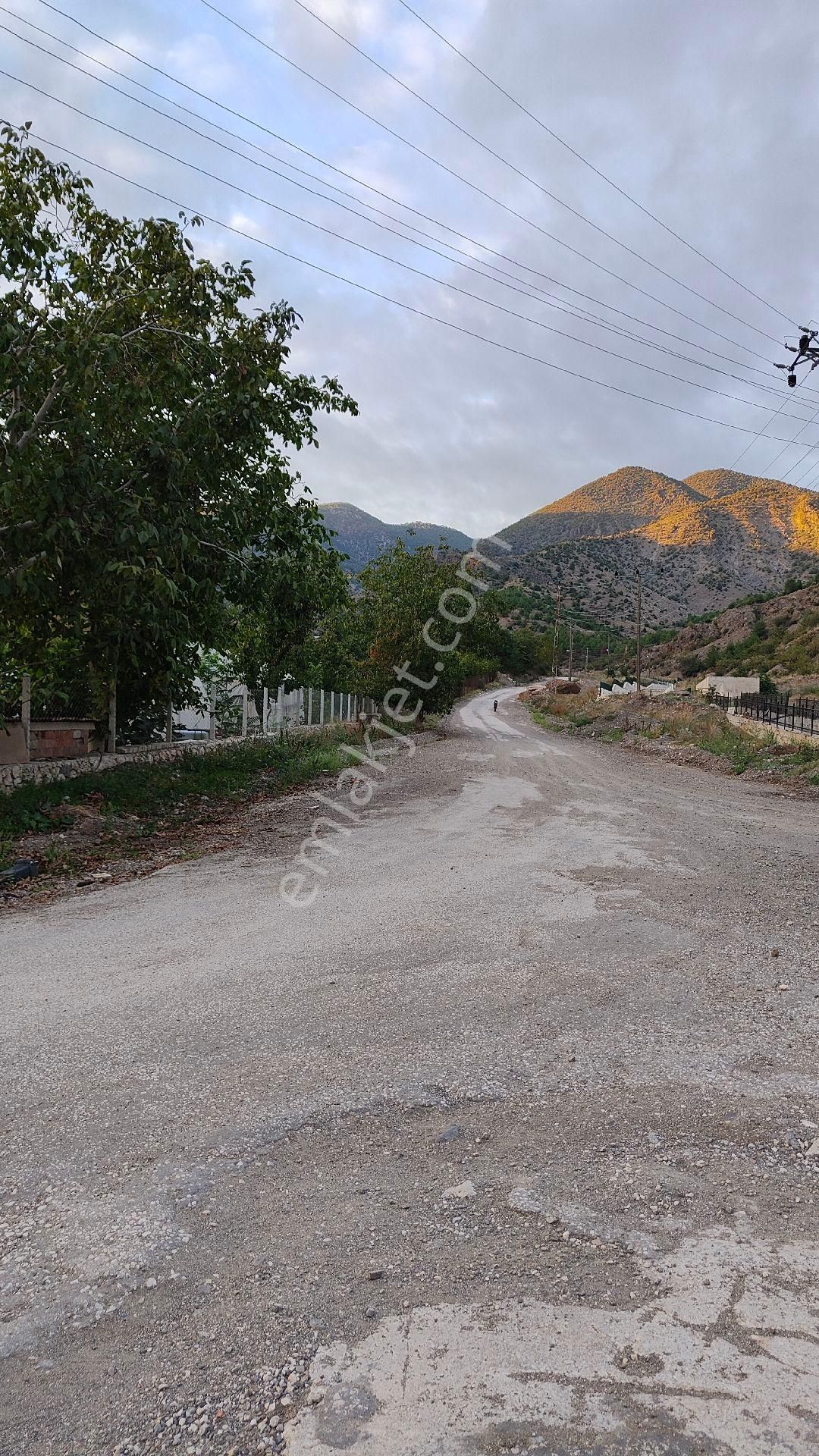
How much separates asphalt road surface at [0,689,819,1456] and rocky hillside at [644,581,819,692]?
4017 cm

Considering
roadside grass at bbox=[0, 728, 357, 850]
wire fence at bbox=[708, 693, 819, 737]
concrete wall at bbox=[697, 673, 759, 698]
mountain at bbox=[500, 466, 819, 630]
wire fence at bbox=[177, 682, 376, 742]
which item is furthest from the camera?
mountain at bbox=[500, 466, 819, 630]

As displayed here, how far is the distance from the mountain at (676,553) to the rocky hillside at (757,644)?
1961cm

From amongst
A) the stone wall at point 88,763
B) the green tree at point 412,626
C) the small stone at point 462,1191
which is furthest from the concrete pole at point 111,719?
the green tree at point 412,626

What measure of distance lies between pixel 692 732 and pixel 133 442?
19176 millimetres

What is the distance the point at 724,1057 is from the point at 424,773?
13.3m

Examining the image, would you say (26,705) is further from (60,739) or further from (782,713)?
(782,713)

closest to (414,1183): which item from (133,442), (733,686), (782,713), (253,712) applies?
(133,442)

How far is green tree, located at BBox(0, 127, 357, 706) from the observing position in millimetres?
8422

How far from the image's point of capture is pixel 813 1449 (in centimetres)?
175

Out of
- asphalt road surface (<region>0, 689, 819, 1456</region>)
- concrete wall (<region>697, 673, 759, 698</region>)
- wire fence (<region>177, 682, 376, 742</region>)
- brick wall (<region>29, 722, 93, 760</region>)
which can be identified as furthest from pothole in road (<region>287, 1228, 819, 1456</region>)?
concrete wall (<region>697, 673, 759, 698</region>)

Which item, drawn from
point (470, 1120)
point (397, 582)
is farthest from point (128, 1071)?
point (397, 582)

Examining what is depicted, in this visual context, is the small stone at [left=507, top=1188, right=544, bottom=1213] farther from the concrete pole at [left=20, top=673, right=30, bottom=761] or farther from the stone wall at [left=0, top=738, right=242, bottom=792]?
the concrete pole at [left=20, top=673, right=30, bottom=761]

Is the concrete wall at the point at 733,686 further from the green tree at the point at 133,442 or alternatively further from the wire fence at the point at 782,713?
the green tree at the point at 133,442

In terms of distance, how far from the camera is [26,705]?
10.8 m
